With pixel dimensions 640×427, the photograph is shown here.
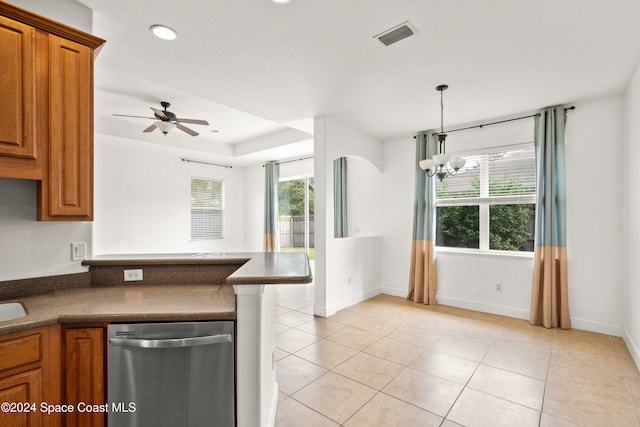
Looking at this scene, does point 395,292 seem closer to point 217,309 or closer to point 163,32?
point 217,309

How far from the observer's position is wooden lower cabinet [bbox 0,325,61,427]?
4.28ft

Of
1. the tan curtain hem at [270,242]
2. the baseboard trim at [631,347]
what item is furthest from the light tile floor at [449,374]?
the tan curtain hem at [270,242]

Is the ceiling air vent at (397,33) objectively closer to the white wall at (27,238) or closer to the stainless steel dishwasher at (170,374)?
the stainless steel dishwasher at (170,374)

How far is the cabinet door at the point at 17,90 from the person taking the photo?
1.59m

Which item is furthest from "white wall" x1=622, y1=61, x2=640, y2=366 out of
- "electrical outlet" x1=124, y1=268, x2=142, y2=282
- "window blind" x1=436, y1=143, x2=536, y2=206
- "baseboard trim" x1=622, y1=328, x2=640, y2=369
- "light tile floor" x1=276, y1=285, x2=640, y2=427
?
"electrical outlet" x1=124, y1=268, x2=142, y2=282

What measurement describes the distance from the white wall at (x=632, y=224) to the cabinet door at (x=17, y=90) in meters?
4.63

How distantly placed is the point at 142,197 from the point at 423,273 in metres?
5.40

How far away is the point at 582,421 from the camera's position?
198cm

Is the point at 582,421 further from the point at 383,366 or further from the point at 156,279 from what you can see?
the point at 156,279

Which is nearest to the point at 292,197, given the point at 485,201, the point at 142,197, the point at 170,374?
the point at 142,197

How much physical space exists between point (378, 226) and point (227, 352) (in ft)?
13.6

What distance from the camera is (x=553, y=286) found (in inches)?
141

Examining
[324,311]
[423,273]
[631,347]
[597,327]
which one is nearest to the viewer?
[631,347]

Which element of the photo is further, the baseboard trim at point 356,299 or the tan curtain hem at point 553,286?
the baseboard trim at point 356,299
